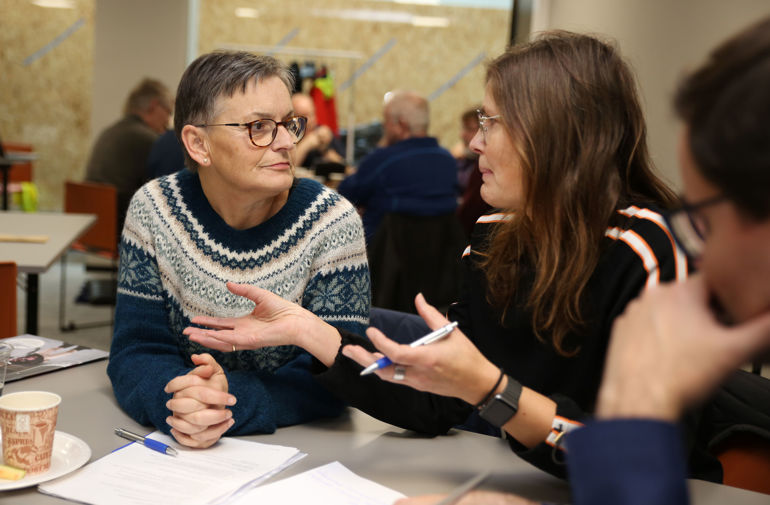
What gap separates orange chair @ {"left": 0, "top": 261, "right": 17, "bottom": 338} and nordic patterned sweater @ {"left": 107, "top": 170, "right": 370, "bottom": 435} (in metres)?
0.61

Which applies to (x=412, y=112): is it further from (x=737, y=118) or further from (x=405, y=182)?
(x=737, y=118)

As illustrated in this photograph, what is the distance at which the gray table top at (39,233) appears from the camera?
9.02ft

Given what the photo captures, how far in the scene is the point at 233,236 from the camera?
1678 millimetres

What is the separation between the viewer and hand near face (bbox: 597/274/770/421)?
2.35ft

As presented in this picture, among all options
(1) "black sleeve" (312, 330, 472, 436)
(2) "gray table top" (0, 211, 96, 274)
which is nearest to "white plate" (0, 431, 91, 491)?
(1) "black sleeve" (312, 330, 472, 436)

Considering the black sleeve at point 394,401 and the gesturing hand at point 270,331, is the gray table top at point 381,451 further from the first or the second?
the gesturing hand at point 270,331

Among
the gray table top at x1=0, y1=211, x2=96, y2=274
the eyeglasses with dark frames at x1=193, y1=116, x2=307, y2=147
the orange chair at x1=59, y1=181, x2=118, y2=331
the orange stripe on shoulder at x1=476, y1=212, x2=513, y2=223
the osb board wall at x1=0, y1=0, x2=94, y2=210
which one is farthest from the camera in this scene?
the osb board wall at x1=0, y1=0, x2=94, y2=210

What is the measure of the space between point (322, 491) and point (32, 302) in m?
2.24

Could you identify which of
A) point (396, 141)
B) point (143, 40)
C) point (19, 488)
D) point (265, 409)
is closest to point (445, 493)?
point (265, 409)

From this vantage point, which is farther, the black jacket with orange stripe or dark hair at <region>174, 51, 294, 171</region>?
dark hair at <region>174, 51, 294, 171</region>

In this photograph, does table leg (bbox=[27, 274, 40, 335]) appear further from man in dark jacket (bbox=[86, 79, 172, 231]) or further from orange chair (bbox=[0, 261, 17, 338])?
man in dark jacket (bbox=[86, 79, 172, 231])

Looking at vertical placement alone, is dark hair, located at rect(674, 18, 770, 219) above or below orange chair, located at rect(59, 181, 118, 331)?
above

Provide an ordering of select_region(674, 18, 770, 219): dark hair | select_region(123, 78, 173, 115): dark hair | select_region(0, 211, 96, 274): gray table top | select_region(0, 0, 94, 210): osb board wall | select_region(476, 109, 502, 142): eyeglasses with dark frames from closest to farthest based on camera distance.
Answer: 1. select_region(674, 18, 770, 219): dark hair
2. select_region(476, 109, 502, 142): eyeglasses with dark frames
3. select_region(0, 211, 96, 274): gray table top
4. select_region(123, 78, 173, 115): dark hair
5. select_region(0, 0, 94, 210): osb board wall

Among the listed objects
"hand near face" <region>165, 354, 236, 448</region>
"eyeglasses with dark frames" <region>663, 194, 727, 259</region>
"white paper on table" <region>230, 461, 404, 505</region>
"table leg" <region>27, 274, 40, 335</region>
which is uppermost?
"eyeglasses with dark frames" <region>663, 194, 727, 259</region>
